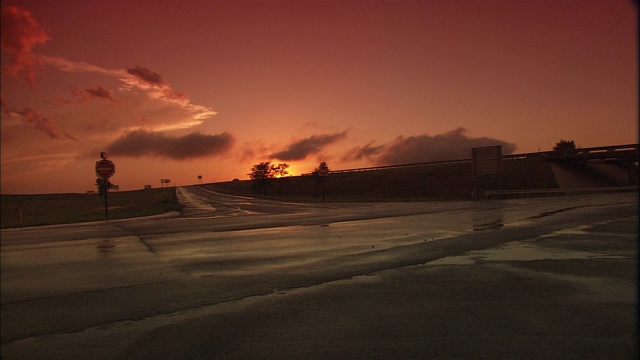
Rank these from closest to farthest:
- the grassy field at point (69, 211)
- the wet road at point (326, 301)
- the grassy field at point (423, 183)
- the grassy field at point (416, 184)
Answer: the wet road at point (326, 301) < the grassy field at point (69, 211) < the grassy field at point (416, 184) < the grassy field at point (423, 183)

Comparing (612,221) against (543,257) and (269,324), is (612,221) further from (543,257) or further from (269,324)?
(269,324)

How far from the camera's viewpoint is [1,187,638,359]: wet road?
172 inches

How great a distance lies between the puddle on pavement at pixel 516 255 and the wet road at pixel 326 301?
44 mm

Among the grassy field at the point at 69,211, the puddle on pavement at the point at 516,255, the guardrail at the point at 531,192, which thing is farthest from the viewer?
the guardrail at the point at 531,192

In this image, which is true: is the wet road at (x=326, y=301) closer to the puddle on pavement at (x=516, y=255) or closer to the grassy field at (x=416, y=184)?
the puddle on pavement at (x=516, y=255)

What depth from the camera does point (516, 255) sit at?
9.73 metres

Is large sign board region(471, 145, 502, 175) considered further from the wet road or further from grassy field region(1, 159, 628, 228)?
the wet road

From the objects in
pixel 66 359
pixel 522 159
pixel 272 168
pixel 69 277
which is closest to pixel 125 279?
pixel 69 277

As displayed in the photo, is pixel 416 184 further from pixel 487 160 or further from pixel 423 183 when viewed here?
pixel 487 160

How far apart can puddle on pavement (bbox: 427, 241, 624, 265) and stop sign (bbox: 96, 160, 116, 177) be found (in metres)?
22.5

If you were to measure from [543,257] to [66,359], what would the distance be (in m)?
9.19

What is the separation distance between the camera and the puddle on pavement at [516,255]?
915 centimetres

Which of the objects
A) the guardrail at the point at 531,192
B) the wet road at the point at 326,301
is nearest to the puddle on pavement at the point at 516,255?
the wet road at the point at 326,301

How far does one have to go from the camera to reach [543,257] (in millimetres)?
9406
